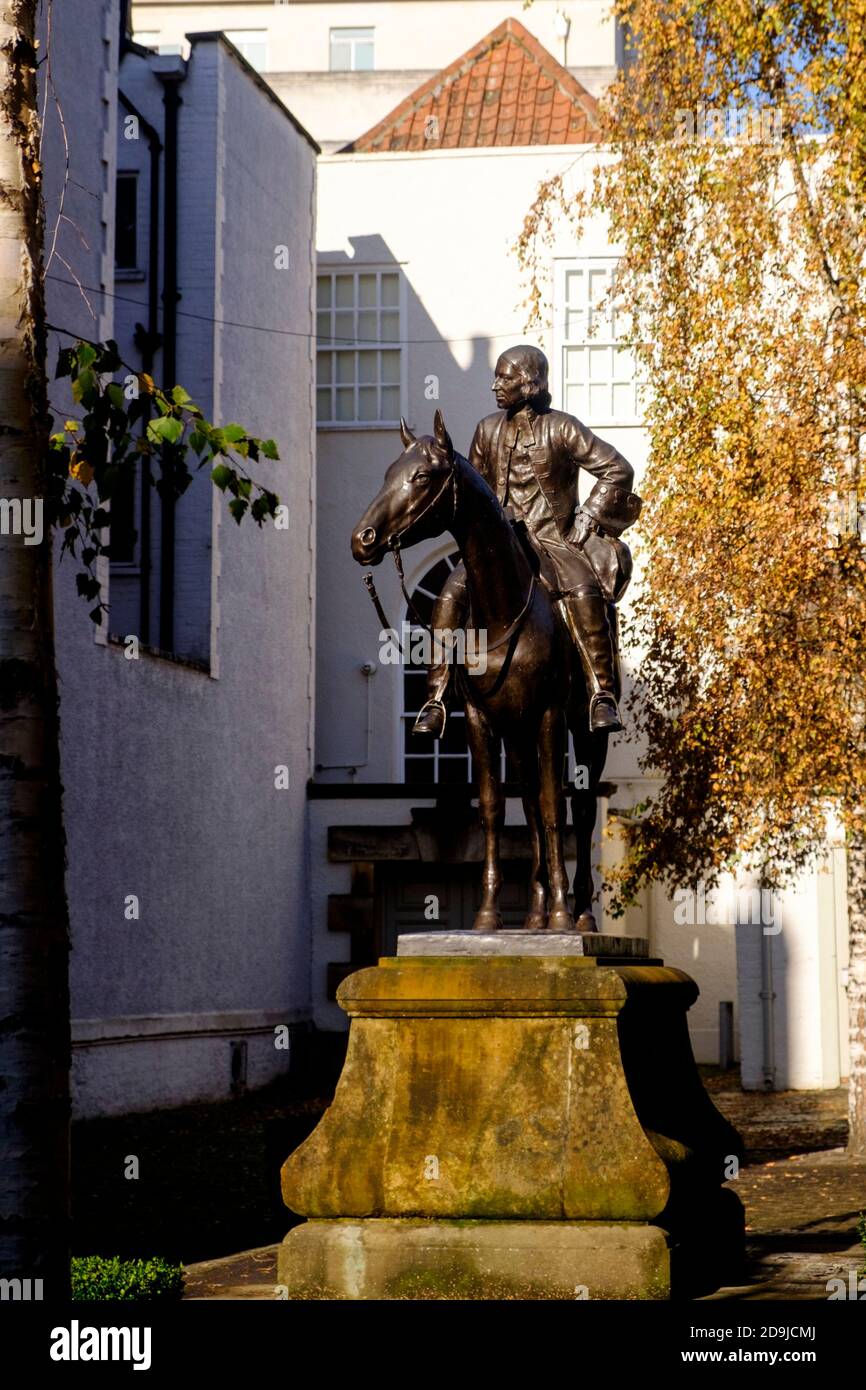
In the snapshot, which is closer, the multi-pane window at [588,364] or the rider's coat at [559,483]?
the rider's coat at [559,483]

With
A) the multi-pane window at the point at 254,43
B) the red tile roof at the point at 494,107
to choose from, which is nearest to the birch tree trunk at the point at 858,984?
the red tile roof at the point at 494,107

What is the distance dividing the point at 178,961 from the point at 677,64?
1021cm

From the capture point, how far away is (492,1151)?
7.93 metres

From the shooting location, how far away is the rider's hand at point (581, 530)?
9.48 metres

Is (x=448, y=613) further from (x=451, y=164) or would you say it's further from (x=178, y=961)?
(x=451, y=164)

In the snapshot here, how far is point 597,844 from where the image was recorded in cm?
2478

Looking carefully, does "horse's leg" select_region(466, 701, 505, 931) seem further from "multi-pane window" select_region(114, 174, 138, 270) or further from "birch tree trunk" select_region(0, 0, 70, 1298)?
"multi-pane window" select_region(114, 174, 138, 270)

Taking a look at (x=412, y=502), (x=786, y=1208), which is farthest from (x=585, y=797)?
(x=786, y=1208)

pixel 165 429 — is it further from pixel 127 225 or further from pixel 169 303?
pixel 127 225

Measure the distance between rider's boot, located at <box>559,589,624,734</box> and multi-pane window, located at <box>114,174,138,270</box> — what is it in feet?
51.6

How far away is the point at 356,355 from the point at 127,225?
5.17 m

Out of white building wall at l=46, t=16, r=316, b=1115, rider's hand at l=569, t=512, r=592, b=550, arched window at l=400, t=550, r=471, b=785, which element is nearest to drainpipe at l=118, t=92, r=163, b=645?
white building wall at l=46, t=16, r=316, b=1115

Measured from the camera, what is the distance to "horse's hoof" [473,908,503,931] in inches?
340

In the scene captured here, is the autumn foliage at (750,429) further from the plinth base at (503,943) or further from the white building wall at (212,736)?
the plinth base at (503,943)
